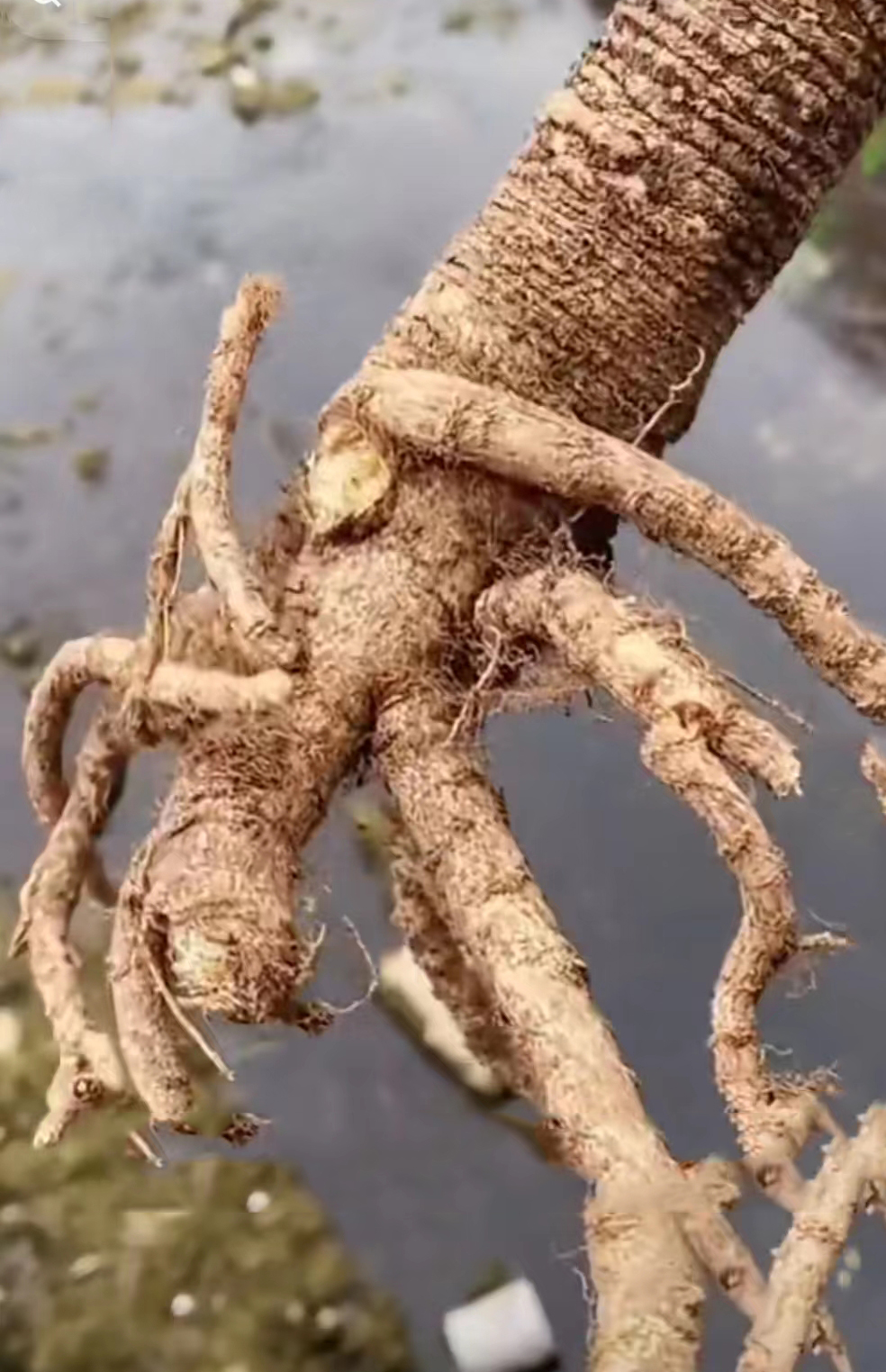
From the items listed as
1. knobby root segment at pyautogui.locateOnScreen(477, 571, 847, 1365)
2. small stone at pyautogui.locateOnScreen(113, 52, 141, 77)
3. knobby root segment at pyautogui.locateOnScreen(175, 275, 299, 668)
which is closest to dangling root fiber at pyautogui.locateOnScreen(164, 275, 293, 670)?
knobby root segment at pyautogui.locateOnScreen(175, 275, 299, 668)

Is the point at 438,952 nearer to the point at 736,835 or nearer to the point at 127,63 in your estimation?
the point at 736,835

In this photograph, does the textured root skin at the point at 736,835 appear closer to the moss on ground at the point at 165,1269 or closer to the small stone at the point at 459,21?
the moss on ground at the point at 165,1269

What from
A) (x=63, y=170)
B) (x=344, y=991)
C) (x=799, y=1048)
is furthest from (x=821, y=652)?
(x=63, y=170)

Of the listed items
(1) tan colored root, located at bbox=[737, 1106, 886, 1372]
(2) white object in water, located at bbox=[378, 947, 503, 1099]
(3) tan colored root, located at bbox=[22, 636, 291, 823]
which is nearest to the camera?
(1) tan colored root, located at bbox=[737, 1106, 886, 1372]

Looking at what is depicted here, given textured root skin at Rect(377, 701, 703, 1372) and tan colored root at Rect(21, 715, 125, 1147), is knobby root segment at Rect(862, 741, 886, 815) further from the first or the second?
tan colored root at Rect(21, 715, 125, 1147)

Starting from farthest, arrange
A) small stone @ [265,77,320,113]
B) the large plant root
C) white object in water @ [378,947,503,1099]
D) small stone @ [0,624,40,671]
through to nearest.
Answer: small stone @ [265,77,320,113] < small stone @ [0,624,40,671] < white object in water @ [378,947,503,1099] < the large plant root

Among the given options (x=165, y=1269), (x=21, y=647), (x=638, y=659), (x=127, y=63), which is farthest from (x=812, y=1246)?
(x=127, y=63)
